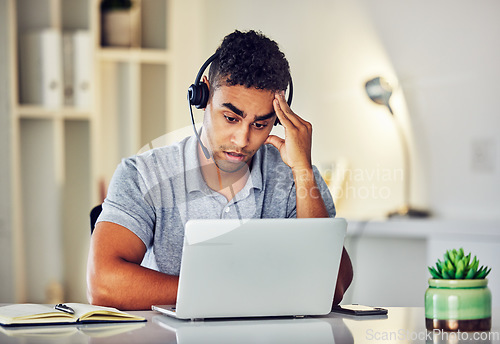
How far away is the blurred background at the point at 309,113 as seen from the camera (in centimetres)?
238

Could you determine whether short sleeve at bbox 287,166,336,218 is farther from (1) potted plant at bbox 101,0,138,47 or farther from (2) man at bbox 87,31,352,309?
(1) potted plant at bbox 101,0,138,47

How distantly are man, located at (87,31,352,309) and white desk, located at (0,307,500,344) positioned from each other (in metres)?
0.34

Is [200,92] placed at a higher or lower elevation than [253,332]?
higher

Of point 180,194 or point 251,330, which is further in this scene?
point 180,194

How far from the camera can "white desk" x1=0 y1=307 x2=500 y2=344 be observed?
3.23ft

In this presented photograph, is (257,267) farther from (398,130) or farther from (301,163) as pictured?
(398,130)

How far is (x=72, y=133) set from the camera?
3.29 meters

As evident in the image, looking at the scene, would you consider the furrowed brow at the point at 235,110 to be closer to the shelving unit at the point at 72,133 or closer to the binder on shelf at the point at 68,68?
the shelving unit at the point at 72,133

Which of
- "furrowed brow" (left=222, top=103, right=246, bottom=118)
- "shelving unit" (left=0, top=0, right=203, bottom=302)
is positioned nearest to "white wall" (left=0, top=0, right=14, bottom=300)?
"shelving unit" (left=0, top=0, right=203, bottom=302)

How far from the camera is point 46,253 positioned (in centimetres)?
318

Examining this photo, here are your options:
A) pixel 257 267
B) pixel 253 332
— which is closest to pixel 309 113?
pixel 257 267

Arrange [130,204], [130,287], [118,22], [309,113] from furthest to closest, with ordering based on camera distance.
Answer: [118,22] < [309,113] < [130,204] < [130,287]

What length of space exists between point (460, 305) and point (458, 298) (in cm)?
1

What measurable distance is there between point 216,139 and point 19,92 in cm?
174
